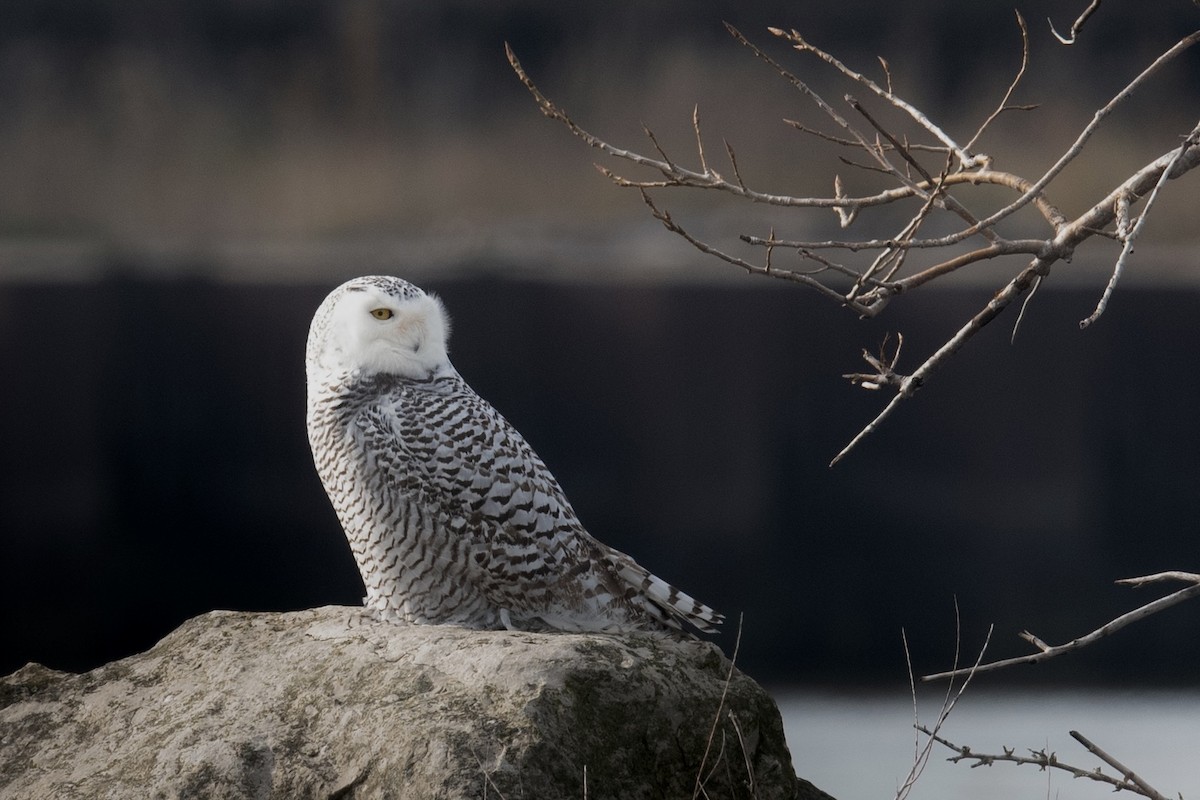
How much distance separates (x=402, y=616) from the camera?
10.2 ft

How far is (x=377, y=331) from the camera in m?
3.06

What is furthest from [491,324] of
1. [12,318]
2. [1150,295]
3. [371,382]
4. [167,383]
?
[371,382]

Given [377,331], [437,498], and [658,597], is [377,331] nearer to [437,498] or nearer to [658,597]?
[437,498]

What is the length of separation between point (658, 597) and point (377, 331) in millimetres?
924

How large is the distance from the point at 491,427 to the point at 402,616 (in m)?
0.50

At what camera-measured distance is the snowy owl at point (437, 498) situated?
117 inches

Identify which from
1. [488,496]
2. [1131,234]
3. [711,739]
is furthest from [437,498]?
[1131,234]

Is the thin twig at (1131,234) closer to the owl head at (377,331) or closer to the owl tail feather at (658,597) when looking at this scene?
the owl tail feather at (658,597)

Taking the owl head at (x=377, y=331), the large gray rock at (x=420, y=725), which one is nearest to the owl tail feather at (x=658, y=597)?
the large gray rock at (x=420, y=725)

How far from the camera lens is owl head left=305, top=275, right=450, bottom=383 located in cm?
305

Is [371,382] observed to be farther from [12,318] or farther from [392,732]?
[12,318]

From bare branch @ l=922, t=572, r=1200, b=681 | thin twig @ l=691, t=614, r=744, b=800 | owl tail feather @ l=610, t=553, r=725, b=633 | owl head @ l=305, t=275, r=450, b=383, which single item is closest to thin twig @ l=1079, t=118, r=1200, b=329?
bare branch @ l=922, t=572, r=1200, b=681

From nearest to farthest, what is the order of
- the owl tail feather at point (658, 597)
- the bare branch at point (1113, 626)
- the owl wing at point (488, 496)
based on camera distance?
the bare branch at point (1113, 626), the owl wing at point (488, 496), the owl tail feather at point (658, 597)

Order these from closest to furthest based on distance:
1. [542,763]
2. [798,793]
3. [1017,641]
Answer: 1. [542,763]
2. [798,793]
3. [1017,641]
